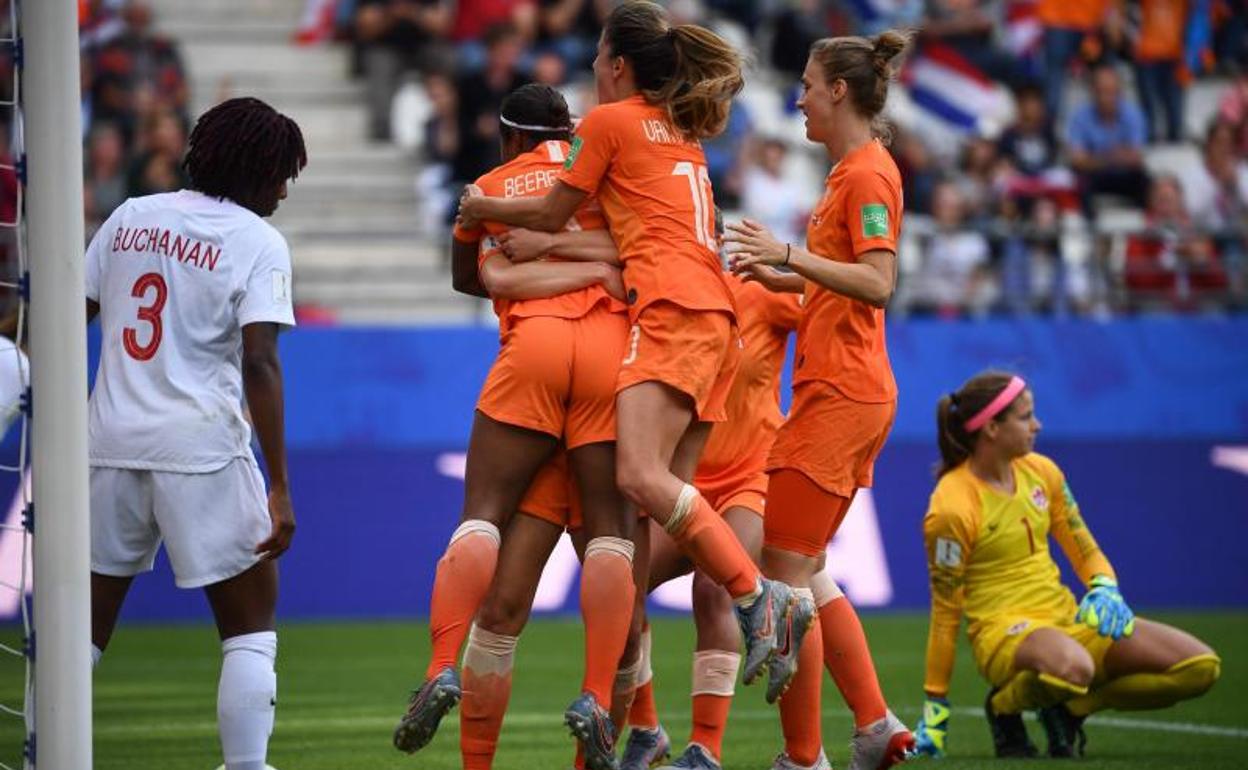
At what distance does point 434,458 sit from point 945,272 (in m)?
4.95

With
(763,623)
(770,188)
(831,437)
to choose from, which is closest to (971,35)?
(770,188)

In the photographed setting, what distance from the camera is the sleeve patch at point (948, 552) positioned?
8.39m

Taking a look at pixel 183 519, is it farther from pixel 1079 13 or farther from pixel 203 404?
pixel 1079 13

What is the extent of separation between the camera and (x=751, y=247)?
21.7 ft

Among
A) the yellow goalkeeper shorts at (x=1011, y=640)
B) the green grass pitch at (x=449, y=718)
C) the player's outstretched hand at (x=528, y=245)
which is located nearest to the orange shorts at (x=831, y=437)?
the player's outstretched hand at (x=528, y=245)

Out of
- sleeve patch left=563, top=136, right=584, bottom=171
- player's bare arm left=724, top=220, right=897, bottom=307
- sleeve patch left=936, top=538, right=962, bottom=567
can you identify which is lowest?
sleeve patch left=936, top=538, right=962, bottom=567

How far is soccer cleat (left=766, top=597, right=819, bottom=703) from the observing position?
6.30 m

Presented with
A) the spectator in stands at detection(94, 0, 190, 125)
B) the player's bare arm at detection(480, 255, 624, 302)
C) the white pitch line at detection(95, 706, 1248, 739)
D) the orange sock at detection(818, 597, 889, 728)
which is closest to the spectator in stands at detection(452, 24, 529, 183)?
the spectator in stands at detection(94, 0, 190, 125)

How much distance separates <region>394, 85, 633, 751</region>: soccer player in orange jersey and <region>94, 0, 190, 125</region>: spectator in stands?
12.1 meters

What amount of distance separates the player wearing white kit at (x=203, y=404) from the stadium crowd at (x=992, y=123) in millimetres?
11631

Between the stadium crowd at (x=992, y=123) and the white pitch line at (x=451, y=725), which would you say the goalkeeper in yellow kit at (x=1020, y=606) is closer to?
the white pitch line at (x=451, y=725)

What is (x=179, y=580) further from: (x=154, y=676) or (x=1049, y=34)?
(x=1049, y=34)

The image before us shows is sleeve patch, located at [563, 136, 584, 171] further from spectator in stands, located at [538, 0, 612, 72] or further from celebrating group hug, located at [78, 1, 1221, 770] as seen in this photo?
spectator in stands, located at [538, 0, 612, 72]

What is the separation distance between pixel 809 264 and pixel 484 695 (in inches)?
65.1
